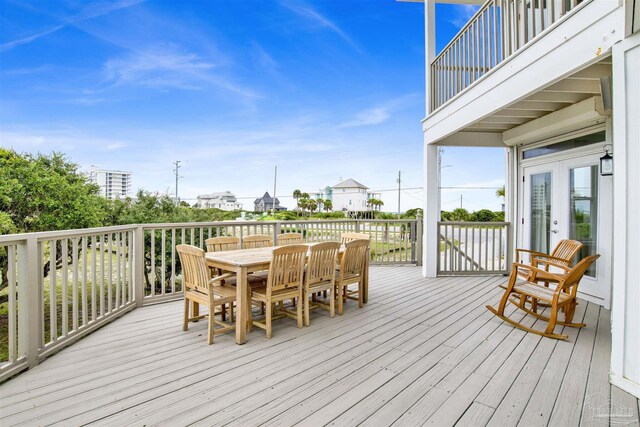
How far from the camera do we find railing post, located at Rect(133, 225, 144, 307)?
3881 mm

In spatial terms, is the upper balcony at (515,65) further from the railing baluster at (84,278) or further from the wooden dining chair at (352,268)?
the railing baluster at (84,278)

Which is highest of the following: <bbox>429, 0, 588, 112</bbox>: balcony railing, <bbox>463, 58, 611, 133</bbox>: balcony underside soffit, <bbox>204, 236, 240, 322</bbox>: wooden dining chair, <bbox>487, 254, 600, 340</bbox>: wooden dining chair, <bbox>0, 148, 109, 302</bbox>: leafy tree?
<bbox>429, 0, 588, 112</bbox>: balcony railing

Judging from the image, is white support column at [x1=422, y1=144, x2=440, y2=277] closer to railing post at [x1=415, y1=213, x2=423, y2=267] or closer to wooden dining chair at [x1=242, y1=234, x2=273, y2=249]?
railing post at [x1=415, y1=213, x2=423, y2=267]

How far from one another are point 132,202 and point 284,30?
823 centimetres

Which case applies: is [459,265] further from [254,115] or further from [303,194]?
[303,194]

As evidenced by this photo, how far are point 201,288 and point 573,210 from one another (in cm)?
511

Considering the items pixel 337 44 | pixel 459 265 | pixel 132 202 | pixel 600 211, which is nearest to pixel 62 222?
pixel 132 202

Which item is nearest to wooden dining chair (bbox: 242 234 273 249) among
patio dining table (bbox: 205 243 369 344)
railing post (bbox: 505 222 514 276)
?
patio dining table (bbox: 205 243 369 344)

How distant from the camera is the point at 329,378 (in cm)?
231

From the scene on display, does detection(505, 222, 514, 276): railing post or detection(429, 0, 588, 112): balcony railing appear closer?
detection(429, 0, 588, 112): balcony railing

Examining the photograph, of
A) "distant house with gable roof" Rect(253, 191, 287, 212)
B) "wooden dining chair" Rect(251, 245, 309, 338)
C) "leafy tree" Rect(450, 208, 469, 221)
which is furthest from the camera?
"distant house with gable roof" Rect(253, 191, 287, 212)

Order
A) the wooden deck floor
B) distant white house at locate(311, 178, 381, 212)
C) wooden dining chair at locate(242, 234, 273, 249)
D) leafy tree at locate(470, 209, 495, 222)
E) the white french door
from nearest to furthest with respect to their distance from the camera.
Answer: the wooden deck floor < the white french door < wooden dining chair at locate(242, 234, 273, 249) < leafy tree at locate(470, 209, 495, 222) < distant white house at locate(311, 178, 381, 212)

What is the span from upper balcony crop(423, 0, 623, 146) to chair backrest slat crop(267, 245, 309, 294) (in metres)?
2.82

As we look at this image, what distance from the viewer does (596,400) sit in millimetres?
2057
